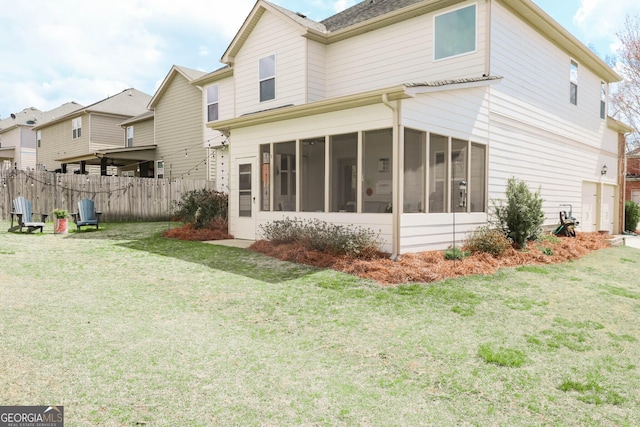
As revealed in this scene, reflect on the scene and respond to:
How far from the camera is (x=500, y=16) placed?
10695 millimetres

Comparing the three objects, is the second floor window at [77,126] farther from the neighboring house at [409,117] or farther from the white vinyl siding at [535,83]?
the white vinyl siding at [535,83]

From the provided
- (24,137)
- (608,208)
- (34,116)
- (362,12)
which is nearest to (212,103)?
(362,12)

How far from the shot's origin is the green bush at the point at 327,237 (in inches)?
320

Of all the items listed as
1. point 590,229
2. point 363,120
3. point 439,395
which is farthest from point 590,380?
point 590,229

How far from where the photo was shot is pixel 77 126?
2867 cm

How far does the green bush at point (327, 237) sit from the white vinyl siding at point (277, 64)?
4.72 metres

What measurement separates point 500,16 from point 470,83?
2675 mm

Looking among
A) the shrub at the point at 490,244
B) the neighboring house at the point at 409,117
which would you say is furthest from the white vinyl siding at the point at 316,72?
the shrub at the point at 490,244

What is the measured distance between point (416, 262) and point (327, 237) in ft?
6.09

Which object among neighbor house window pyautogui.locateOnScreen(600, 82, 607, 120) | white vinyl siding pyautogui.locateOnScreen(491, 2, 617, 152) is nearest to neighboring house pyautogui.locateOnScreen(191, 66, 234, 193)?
white vinyl siding pyautogui.locateOnScreen(491, 2, 617, 152)

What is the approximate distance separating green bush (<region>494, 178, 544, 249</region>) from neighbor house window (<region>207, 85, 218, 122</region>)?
41.3 ft

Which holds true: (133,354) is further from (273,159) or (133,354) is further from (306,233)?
(273,159)

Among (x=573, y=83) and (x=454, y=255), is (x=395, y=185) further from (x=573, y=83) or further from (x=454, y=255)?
(x=573, y=83)

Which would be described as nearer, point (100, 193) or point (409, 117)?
point (409, 117)
